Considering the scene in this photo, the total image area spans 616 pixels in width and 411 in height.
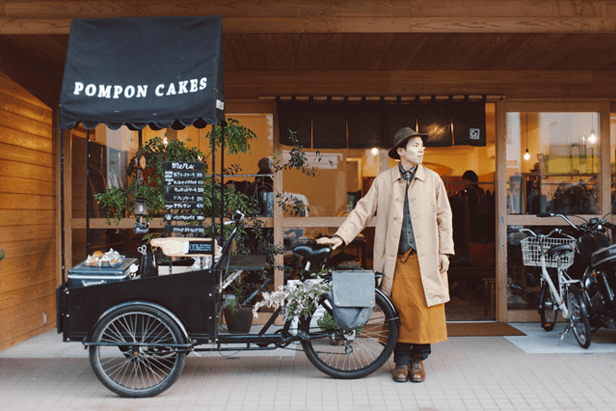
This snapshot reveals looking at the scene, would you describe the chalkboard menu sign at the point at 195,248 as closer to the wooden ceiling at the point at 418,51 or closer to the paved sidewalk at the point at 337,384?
the paved sidewalk at the point at 337,384

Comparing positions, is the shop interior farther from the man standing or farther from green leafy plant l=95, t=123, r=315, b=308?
the man standing

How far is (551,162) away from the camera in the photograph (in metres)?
6.30

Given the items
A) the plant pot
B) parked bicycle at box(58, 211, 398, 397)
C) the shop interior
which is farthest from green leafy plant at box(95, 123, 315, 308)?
parked bicycle at box(58, 211, 398, 397)

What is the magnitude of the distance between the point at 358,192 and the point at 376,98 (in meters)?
1.24

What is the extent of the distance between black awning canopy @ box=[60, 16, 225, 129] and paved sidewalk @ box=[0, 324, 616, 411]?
2.18 meters

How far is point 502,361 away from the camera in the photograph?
4.59 m

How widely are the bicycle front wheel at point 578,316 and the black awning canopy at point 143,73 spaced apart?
402 centimetres

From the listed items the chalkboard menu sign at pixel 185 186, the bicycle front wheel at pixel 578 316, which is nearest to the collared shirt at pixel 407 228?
the chalkboard menu sign at pixel 185 186

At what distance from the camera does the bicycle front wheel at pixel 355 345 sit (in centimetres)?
408

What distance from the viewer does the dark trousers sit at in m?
4.16

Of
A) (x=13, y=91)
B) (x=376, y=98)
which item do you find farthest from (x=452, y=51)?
(x=13, y=91)

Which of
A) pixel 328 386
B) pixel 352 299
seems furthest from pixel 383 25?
pixel 328 386

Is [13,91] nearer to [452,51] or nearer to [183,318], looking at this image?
[183,318]

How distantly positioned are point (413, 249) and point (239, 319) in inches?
78.1
